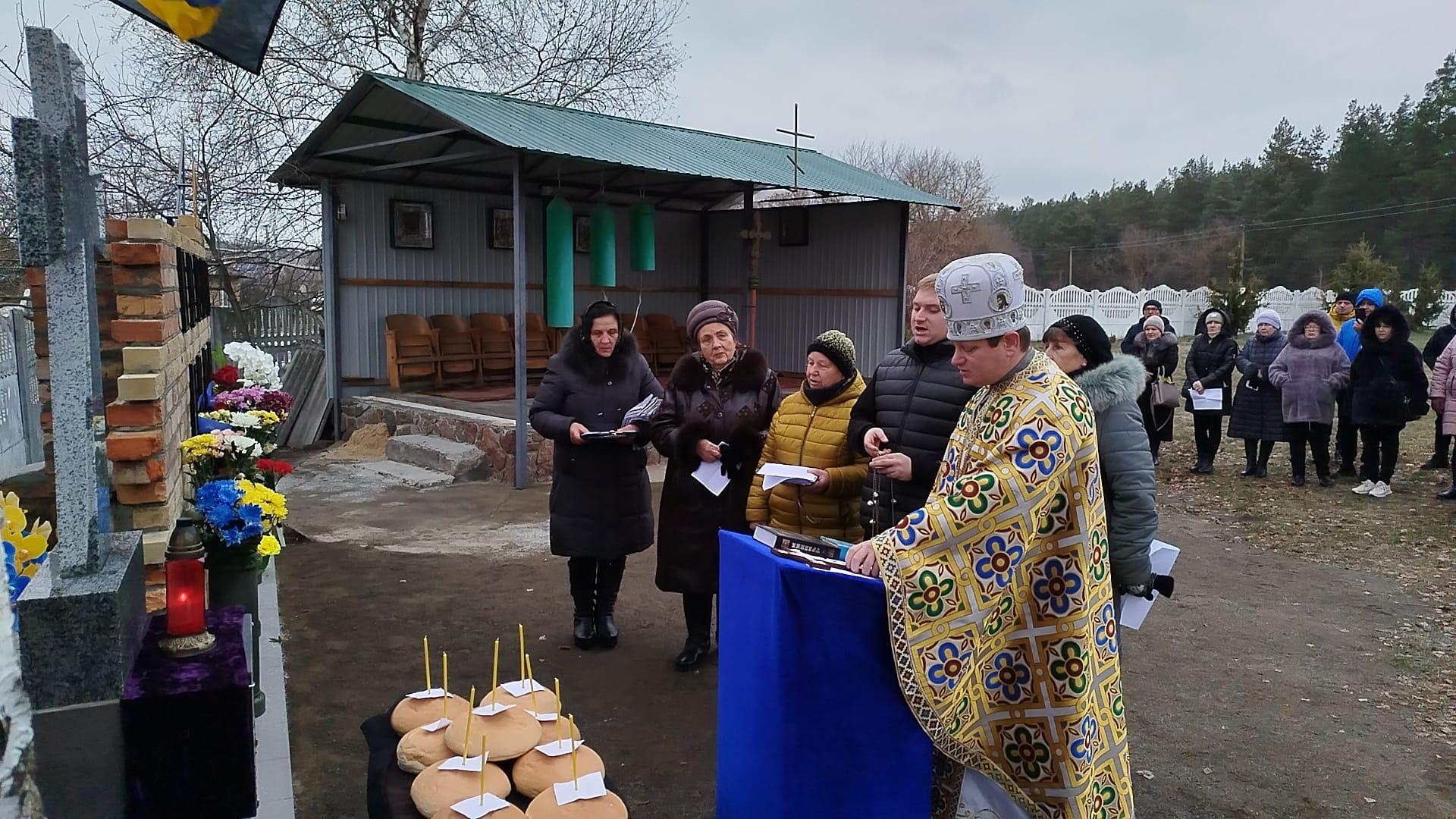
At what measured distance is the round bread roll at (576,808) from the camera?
89.7 inches

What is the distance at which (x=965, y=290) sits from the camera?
92.0 inches

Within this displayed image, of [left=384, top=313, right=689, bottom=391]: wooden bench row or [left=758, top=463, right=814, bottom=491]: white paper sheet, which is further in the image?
[left=384, top=313, right=689, bottom=391]: wooden bench row

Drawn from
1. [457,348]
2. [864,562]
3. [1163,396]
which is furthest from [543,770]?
[457,348]

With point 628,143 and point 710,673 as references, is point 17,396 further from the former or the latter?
point 628,143

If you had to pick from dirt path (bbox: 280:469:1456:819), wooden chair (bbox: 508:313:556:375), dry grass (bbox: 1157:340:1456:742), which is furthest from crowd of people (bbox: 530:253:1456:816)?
wooden chair (bbox: 508:313:556:375)

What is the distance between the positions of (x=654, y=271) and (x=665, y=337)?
3.55 ft

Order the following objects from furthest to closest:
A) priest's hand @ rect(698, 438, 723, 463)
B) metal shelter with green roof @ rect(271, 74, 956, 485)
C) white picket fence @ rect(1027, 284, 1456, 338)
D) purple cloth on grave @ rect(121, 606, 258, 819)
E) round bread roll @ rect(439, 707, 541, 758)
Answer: white picket fence @ rect(1027, 284, 1456, 338), metal shelter with green roof @ rect(271, 74, 956, 485), priest's hand @ rect(698, 438, 723, 463), round bread roll @ rect(439, 707, 541, 758), purple cloth on grave @ rect(121, 606, 258, 819)

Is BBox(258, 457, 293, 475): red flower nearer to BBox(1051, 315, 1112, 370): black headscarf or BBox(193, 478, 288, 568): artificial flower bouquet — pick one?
BBox(193, 478, 288, 568): artificial flower bouquet

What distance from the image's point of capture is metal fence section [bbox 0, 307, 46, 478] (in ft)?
20.7

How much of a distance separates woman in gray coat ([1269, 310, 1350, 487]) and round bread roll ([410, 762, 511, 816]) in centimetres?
822

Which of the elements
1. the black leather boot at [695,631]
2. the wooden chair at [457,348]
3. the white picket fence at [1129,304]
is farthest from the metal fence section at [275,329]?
the white picket fence at [1129,304]

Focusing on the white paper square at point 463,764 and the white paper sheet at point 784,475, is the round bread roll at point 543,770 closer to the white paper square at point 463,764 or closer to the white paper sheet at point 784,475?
the white paper square at point 463,764

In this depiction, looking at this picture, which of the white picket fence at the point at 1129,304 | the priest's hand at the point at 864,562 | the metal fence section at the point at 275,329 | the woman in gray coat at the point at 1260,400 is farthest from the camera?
the white picket fence at the point at 1129,304

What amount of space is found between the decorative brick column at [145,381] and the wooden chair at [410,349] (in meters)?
7.64
